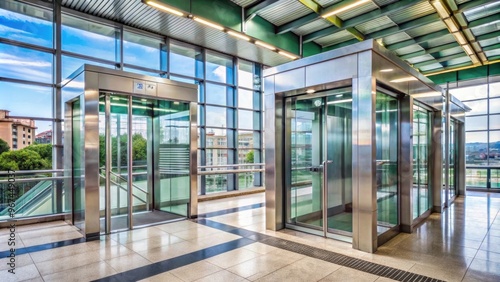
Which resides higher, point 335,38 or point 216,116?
point 335,38

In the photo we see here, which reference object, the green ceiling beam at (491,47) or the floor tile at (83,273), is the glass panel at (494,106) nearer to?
the green ceiling beam at (491,47)

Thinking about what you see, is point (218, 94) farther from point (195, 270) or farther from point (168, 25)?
point (195, 270)

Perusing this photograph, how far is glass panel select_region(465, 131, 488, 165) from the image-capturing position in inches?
421

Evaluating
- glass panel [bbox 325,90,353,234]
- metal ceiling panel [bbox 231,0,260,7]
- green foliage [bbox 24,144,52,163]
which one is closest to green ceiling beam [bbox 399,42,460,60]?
metal ceiling panel [bbox 231,0,260,7]

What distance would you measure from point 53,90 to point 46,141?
3.70 feet

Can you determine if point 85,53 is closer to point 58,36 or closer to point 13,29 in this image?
point 58,36

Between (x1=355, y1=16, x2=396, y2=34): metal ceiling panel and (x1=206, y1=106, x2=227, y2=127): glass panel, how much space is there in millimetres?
4744

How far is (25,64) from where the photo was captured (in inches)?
234

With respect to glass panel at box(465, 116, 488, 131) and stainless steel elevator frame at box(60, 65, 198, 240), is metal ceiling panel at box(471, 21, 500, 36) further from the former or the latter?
stainless steel elevator frame at box(60, 65, 198, 240)

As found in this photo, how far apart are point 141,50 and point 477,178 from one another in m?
12.4

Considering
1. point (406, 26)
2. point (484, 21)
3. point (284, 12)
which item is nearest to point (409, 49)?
point (406, 26)

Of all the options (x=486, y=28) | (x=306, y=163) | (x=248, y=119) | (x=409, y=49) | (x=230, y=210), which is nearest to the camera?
(x=306, y=163)

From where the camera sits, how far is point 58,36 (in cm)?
628

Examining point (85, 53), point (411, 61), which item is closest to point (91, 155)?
point (85, 53)
